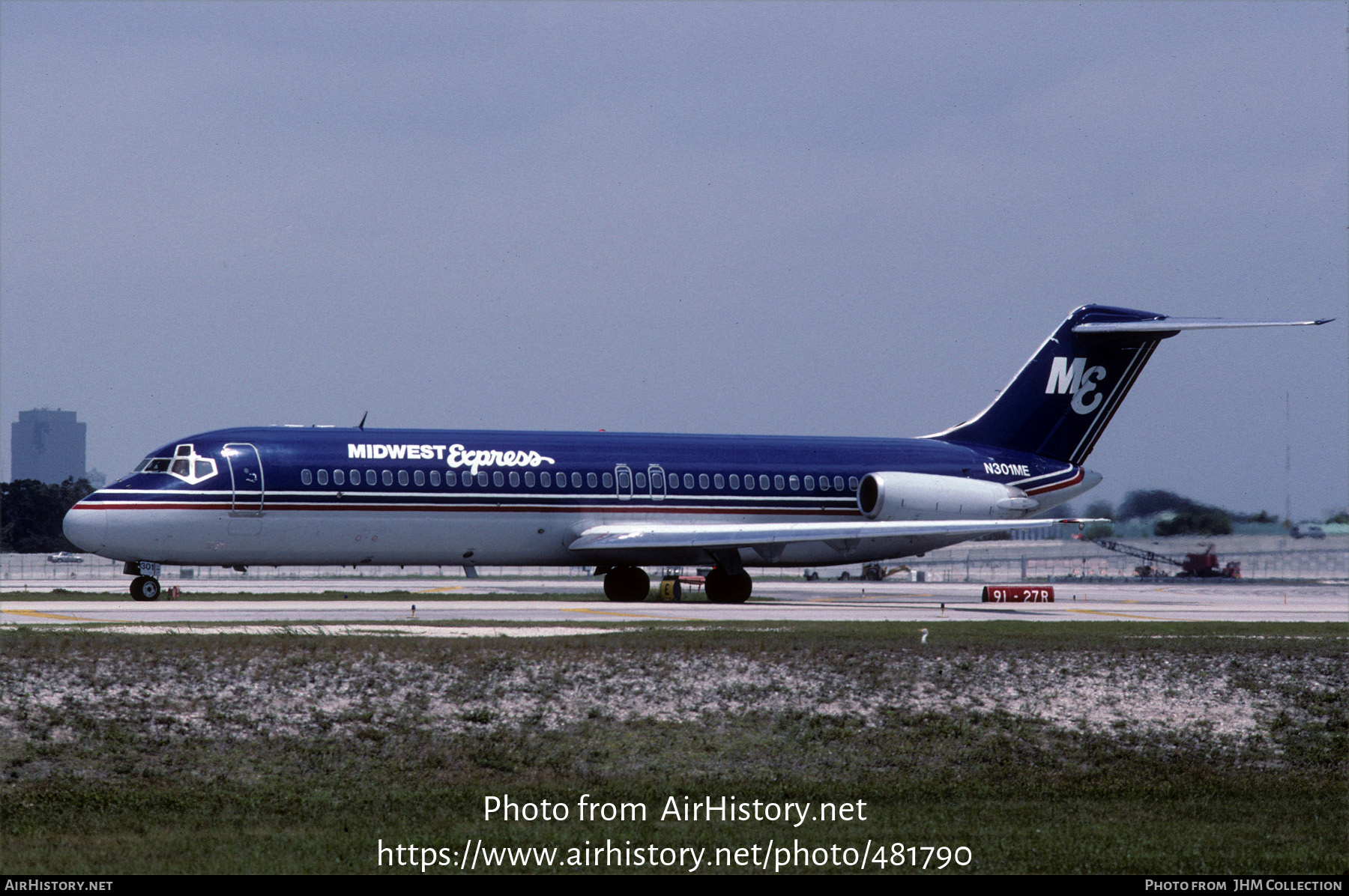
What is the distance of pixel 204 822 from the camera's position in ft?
54.1

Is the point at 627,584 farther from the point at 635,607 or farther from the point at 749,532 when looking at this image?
the point at 635,607

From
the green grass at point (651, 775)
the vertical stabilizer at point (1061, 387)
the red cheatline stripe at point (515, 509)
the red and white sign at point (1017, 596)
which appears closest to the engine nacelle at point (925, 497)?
the red cheatline stripe at point (515, 509)

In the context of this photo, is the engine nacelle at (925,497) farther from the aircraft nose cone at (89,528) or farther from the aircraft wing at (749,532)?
the aircraft nose cone at (89,528)

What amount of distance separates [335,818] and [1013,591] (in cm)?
3760

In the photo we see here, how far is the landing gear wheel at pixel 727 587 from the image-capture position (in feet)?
151

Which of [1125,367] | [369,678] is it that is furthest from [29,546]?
[369,678]

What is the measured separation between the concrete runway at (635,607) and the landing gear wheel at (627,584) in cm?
91

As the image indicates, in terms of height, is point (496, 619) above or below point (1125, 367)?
below

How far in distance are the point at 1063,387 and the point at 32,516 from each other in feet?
261

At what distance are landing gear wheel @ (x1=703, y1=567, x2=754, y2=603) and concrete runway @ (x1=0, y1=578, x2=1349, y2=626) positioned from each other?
51 cm

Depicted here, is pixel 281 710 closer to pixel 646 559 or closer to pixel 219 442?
pixel 219 442

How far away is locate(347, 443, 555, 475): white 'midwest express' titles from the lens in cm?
4175

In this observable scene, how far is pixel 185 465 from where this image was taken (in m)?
40.2

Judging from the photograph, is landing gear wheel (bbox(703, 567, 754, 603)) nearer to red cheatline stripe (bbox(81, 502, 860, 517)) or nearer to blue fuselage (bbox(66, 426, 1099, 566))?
blue fuselage (bbox(66, 426, 1099, 566))
